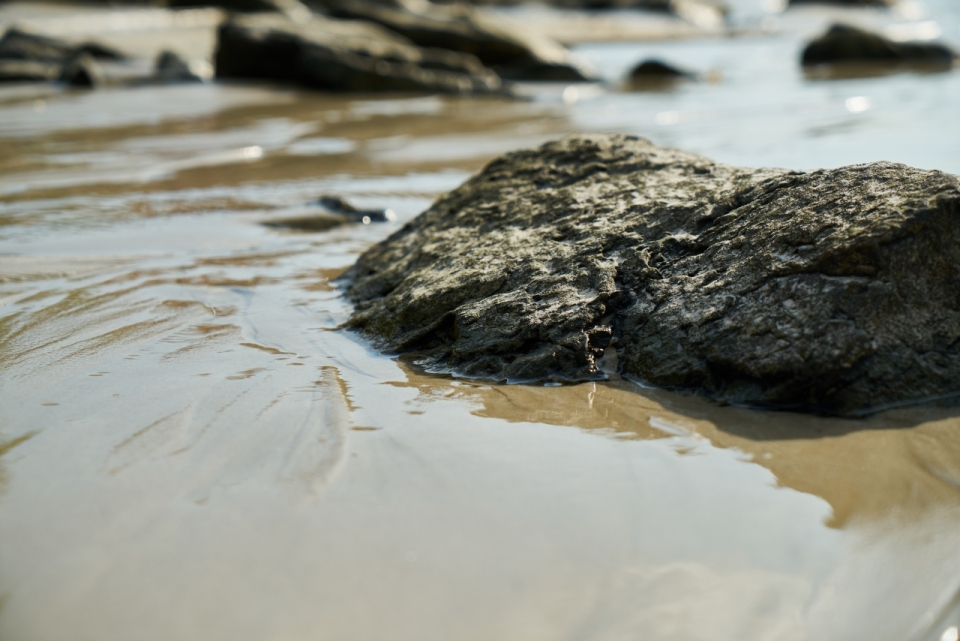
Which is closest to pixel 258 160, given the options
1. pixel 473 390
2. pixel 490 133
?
pixel 490 133

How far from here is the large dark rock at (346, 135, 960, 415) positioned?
224 centimetres

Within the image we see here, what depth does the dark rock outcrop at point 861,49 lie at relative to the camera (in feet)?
38.3

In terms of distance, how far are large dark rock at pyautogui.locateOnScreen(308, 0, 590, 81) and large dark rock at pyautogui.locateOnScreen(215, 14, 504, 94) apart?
117 centimetres

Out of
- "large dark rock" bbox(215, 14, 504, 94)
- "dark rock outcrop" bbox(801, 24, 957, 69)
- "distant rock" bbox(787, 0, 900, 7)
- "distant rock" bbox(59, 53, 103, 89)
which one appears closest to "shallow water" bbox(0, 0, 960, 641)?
"large dark rock" bbox(215, 14, 504, 94)

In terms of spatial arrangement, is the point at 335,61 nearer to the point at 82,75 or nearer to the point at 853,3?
the point at 82,75

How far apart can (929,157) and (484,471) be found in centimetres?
417

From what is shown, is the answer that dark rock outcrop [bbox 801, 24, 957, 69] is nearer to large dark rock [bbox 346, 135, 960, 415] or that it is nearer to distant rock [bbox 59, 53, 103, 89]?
distant rock [bbox 59, 53, 103, 89]

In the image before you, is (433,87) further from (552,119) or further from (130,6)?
(130,6)

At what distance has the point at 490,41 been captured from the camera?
12797 millimetres

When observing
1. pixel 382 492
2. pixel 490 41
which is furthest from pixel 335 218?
pixel 490 41

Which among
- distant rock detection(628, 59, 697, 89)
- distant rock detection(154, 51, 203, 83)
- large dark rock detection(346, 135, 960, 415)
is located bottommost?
distant rock detection(154, 51, 203, 83)

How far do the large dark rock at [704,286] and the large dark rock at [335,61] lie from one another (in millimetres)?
7766

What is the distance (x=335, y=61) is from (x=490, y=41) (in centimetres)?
321

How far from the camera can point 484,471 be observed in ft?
6.40
